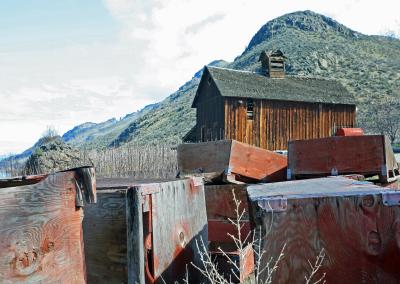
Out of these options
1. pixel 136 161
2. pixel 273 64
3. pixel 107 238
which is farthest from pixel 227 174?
pixel 273 64

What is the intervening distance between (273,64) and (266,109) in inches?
240

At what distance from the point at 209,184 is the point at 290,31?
8594 centimetres

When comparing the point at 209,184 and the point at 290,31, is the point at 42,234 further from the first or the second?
the point at 290,31

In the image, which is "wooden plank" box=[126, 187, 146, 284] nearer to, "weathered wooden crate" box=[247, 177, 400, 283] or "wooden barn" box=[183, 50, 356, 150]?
"weathered wooden crate" box=[247, 177, 400, 283]

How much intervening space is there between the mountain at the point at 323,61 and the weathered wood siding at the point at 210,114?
2103cm

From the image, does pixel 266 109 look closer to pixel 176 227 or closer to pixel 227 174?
pixel 227 174

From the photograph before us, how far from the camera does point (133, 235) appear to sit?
9.04 feet

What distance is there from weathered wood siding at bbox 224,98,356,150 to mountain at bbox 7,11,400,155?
20733mm

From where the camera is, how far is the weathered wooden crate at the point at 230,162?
18.8 ft

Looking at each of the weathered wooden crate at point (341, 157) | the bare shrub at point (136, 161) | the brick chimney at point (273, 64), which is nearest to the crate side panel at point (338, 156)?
the weathered wooden crate at point (341, 157)

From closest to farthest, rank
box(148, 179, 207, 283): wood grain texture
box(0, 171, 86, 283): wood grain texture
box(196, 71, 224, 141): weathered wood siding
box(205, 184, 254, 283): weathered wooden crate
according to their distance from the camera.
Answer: box(0, 171, 86, 283): wood grain texture < box(148, 179, 207, 283): wood grain texture < box(205, 184, 254, 283): weathered wooden crate < box(196, 71, 224, 141): weathered wood siding

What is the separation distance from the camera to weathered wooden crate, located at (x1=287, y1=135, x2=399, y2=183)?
5637 mm

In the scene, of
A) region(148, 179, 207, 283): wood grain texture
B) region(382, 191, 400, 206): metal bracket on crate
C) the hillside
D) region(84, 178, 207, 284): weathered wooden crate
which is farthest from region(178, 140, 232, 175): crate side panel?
the hillside

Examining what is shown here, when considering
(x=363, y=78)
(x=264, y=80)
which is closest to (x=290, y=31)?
(x=363, y=78)
